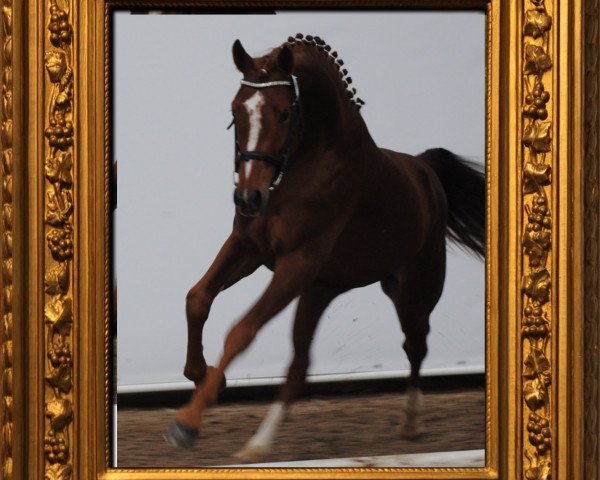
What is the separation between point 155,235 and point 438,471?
381 millimetres

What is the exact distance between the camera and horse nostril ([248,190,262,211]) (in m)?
1.26

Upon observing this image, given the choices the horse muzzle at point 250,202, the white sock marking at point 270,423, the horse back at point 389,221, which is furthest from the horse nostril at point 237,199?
the white sock marking at point 270,423

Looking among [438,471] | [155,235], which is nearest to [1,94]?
[155,235]

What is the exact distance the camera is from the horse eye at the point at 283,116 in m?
1.26

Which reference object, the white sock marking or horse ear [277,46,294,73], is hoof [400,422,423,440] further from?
horse ear [277,46,294,73]

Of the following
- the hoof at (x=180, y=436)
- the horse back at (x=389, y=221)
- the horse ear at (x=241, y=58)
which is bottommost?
the hoof at (x=180, y=436)

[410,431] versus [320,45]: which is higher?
[320,45]

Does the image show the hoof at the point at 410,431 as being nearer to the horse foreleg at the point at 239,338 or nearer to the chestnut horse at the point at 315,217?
the chestnut horse at the point at 315,217

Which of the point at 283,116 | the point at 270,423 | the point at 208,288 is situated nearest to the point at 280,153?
the point at 283,116

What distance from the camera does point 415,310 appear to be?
1.26 m

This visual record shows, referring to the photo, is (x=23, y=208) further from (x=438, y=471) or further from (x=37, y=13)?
(x=438, y=471)

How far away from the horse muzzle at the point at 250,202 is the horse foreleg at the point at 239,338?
7 cm

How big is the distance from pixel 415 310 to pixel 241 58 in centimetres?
32

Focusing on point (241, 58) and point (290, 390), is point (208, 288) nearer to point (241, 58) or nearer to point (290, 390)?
point (290, 390)
